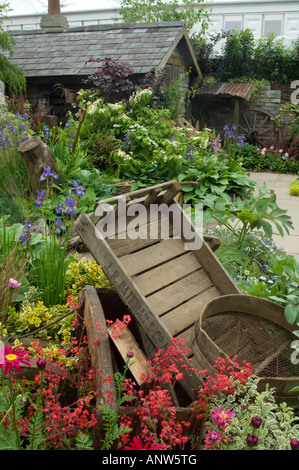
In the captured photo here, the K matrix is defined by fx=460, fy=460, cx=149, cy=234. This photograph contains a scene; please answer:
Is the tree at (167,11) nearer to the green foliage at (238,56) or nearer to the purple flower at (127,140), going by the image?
the green foliage at (238,56)

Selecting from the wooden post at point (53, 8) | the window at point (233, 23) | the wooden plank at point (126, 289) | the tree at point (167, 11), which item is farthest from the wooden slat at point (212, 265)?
the window at point (233, 23)

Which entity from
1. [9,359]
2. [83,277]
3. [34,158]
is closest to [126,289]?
[83,277]

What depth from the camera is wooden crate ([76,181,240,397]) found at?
2.50 metres

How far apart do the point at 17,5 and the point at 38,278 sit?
21.6 m

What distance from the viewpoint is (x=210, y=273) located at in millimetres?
3197

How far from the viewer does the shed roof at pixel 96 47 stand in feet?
34.5

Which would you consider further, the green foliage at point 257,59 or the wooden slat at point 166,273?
the green foliage at point 257,59

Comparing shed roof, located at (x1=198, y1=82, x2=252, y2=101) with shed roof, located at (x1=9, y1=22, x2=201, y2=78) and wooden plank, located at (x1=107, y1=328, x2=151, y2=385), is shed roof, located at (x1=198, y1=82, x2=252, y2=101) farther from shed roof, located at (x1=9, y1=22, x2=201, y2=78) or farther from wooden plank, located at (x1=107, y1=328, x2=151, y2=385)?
wooden plank, located at (x1=107, y1=328, x2=151, y2=385)

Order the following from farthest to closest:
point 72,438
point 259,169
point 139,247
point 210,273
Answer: point 259,169, point 210,273, point 139,247, point 72,438

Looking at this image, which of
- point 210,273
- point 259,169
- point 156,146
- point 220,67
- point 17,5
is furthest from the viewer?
point 17,5

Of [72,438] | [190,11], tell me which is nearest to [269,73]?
[190,11]

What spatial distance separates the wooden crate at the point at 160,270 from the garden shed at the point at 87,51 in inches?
299

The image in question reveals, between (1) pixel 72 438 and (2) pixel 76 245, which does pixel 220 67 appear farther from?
(1) pixel 72 438

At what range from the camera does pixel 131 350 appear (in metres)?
2.28
